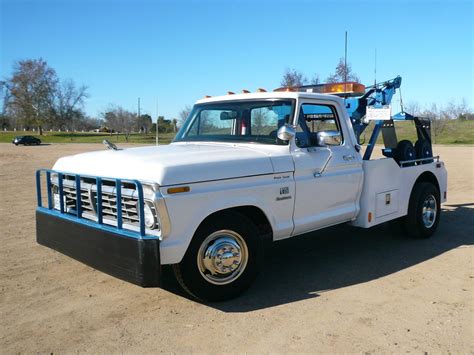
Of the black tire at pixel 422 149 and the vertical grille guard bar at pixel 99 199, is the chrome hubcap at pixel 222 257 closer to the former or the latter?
the vertical grille guard bar at pixel 99 199

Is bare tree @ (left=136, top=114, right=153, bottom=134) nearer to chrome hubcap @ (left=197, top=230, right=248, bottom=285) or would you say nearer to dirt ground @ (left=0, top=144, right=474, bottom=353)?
dirt ground @ (left=0, top=144, right=474, bottom=353)

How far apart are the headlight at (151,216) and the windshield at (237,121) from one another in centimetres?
162

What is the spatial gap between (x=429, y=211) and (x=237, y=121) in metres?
3.55

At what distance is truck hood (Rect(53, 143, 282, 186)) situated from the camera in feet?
12.6

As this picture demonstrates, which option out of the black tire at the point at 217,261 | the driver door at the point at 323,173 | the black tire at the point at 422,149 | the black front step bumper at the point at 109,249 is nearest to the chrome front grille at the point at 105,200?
the black front step bumper at the point at 109,249

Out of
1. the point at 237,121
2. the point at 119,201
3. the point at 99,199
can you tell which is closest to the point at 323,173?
the point at 237,121

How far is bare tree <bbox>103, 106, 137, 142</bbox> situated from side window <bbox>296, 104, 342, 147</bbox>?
74.5 m

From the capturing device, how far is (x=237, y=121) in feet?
17.8

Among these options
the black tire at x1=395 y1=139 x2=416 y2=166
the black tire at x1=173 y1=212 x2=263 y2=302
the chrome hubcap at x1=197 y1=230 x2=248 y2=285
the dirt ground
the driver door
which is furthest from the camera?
the black tire at x1=395 y1=139 x2=416 y2=166

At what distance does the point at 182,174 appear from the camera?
3.86m

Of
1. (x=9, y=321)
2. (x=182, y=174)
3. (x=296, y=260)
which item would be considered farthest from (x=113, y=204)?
(x=296, y=260)

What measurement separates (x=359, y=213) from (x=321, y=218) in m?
0.81

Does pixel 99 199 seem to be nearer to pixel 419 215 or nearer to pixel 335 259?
pixel 335 259

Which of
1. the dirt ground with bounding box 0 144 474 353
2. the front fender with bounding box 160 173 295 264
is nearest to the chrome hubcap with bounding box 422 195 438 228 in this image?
the dirt ground with bounding box 0 144 474 353
